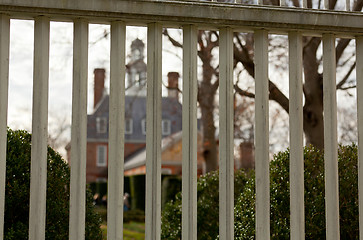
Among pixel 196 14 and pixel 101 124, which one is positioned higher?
pixel 101 124

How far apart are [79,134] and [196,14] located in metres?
1.03

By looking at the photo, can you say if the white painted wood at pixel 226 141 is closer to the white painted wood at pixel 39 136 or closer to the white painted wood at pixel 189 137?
the white painted wood at pixel 189 137

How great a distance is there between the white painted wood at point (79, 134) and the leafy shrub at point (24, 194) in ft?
3.48

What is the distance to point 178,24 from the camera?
3.45 m

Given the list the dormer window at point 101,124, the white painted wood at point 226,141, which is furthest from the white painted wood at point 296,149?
the dormer window at point 101,124

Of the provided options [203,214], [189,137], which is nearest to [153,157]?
[189,137]

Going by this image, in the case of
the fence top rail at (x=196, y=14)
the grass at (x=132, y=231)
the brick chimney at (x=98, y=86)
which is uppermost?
the brick chimney at (x=98, y=86)

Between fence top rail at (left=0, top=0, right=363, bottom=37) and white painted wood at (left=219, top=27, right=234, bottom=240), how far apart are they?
14 centimetres

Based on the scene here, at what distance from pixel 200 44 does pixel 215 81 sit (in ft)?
10.6

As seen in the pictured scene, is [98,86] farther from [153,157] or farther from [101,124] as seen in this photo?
[153,157]

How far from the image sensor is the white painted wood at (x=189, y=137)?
11.1ft

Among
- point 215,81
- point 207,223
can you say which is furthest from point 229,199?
point 215,81

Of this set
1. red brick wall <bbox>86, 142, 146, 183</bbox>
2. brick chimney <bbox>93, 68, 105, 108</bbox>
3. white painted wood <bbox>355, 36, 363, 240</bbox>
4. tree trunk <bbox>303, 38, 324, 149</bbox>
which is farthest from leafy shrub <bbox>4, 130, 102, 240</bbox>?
brick chimney <bbox>93, 68, 105, 108</bbox>

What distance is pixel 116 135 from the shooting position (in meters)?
3.32
